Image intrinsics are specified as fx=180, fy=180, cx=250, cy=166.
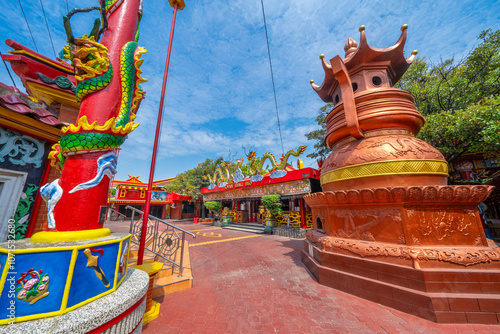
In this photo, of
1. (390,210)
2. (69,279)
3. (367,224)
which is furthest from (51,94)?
(390,210)

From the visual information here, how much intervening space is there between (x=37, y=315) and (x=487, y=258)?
20.3ft

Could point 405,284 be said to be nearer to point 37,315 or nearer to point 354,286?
point 354,286

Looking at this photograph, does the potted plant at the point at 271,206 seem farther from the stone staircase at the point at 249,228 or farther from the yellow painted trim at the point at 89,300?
the yellow painted trim at the point at 89,300

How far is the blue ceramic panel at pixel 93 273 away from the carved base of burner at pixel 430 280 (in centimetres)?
441

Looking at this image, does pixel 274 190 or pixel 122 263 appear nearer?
pixel 122 263

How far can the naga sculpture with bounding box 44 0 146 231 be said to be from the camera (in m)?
2.27

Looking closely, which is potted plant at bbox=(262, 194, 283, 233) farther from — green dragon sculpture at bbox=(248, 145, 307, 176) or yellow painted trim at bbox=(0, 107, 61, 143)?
yellow painted trim at bbox=(0, 107, 61, 143)

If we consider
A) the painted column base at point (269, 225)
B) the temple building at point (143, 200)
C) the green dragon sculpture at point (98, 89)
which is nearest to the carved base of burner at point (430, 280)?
the green dragon sculpture at point (98, 89)

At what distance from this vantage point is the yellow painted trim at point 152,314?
116 inches

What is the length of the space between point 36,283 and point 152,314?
6.87 ft

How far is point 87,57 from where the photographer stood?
2.67 meters

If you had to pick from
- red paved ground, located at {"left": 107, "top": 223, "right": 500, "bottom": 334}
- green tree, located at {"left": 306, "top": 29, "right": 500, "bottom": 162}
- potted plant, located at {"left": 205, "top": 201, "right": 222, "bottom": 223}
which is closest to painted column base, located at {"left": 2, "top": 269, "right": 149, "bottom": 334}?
red paved ground, located at {"left": 107, "top": 223, "right": 500, "bottom": 334}

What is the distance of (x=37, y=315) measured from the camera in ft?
5.22

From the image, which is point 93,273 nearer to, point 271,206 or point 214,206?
point 271,206
